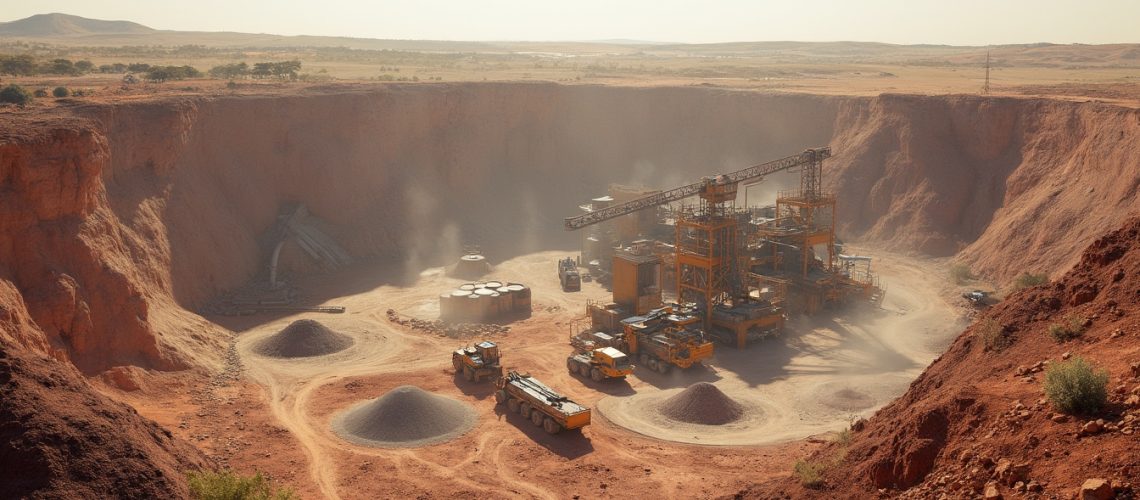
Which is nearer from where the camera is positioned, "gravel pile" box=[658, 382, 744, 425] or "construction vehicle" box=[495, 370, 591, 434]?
"construction vehicle" box=[495, 370, 591, 434]

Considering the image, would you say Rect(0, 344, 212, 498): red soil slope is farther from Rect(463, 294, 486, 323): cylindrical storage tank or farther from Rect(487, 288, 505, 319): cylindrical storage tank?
Rect(487, 288, 505, 319): cylindrical storage tank

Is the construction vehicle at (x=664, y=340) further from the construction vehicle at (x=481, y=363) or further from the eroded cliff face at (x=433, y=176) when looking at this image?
the eroded cliff face at (x=433, y=176)

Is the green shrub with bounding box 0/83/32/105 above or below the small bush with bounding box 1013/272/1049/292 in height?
above

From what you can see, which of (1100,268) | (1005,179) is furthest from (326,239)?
(1100,268)

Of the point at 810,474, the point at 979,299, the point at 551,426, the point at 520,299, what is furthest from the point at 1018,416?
the point at 520,299

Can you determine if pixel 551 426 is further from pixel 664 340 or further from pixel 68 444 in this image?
pixel 68 444

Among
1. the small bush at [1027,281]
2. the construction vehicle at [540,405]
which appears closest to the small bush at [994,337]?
the construction vehicle at [540,405]

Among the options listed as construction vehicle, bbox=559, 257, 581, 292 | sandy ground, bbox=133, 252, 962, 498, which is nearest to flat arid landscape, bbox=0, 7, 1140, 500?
sandy ground, bbox=133, 252, 962, 498
